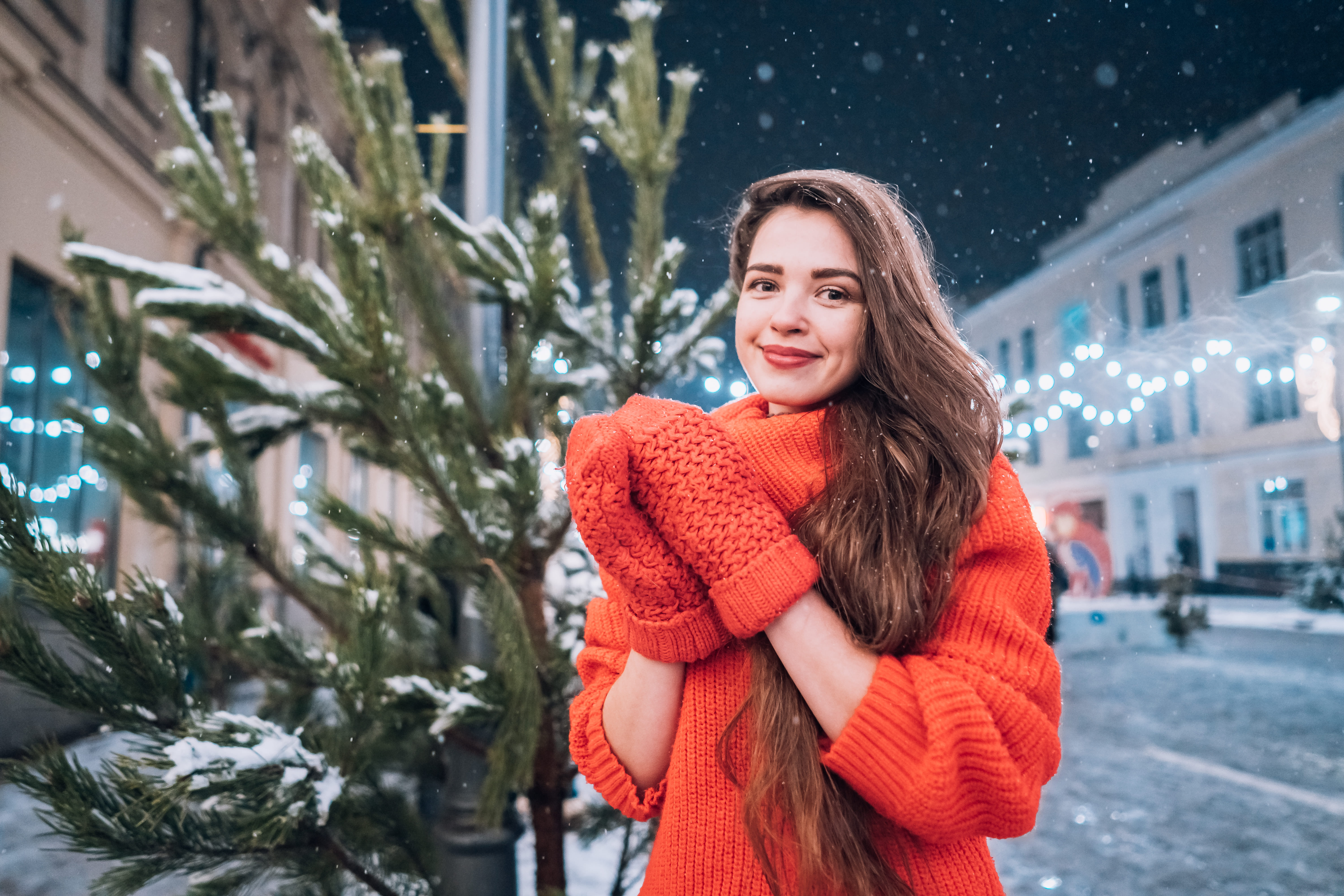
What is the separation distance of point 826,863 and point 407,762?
1443 mm

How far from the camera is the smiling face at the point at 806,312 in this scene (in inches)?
36.7

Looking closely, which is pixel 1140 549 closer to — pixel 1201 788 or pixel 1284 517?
pixel 1284 517

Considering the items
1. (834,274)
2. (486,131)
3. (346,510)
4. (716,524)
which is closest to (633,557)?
(716,524)

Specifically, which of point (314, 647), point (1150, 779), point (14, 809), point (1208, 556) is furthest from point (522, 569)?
point (1208, 556)

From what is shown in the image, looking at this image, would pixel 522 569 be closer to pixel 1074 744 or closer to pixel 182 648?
pixel 182 648

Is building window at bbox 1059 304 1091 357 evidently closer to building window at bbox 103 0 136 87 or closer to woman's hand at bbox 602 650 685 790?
woman's hand at bbox 602 650 685 790

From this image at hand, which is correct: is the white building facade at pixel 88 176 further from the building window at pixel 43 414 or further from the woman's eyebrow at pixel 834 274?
the woman's eyebrow at pixel 834 274

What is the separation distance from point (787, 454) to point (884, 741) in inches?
13.5

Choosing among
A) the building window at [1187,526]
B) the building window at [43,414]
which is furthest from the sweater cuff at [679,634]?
the building window at [1187,526]

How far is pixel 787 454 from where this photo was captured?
36.3 inches

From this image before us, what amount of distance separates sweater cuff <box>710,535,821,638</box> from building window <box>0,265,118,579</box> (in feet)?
13.9

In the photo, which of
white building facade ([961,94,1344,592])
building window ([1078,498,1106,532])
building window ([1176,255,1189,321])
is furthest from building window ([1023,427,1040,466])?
building window ([1176,255,1189,321])

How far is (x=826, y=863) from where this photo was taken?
77 cm

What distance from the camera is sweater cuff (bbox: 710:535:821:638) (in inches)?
29.7
